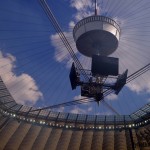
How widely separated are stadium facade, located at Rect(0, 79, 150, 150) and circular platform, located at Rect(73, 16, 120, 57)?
20.6 m

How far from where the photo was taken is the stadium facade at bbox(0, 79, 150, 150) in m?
46.2

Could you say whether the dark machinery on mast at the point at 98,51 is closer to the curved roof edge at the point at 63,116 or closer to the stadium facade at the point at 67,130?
the stadium facade at the point at 67,130

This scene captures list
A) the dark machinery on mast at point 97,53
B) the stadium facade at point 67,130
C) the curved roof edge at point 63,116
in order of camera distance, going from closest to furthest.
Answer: the dark machinery on mast at point 97,53
the stadium facade at point 67,130
the curved roof edge at point 63,116

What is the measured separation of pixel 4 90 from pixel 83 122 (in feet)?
62.9

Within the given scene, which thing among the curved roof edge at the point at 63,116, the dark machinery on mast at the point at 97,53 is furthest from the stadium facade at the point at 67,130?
the dark machinery on mast at the point at 97,53

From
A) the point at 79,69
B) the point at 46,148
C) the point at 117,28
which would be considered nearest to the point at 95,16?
the point at 117,28

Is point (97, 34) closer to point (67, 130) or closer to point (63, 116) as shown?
point (67, 130)

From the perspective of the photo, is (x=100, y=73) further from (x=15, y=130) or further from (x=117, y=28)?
(x=15, y=130)

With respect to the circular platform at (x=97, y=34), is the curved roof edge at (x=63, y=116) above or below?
above

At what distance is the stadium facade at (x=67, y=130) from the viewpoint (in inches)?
1820

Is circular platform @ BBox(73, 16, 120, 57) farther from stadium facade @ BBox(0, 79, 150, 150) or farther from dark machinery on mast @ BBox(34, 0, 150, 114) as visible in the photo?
stadium facade @ BBox(0, 79, 150, 150)

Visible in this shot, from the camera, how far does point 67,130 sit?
A: 53531 millimetres

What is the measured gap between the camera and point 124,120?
56.0 m

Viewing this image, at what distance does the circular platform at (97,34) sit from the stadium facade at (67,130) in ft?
67.7
